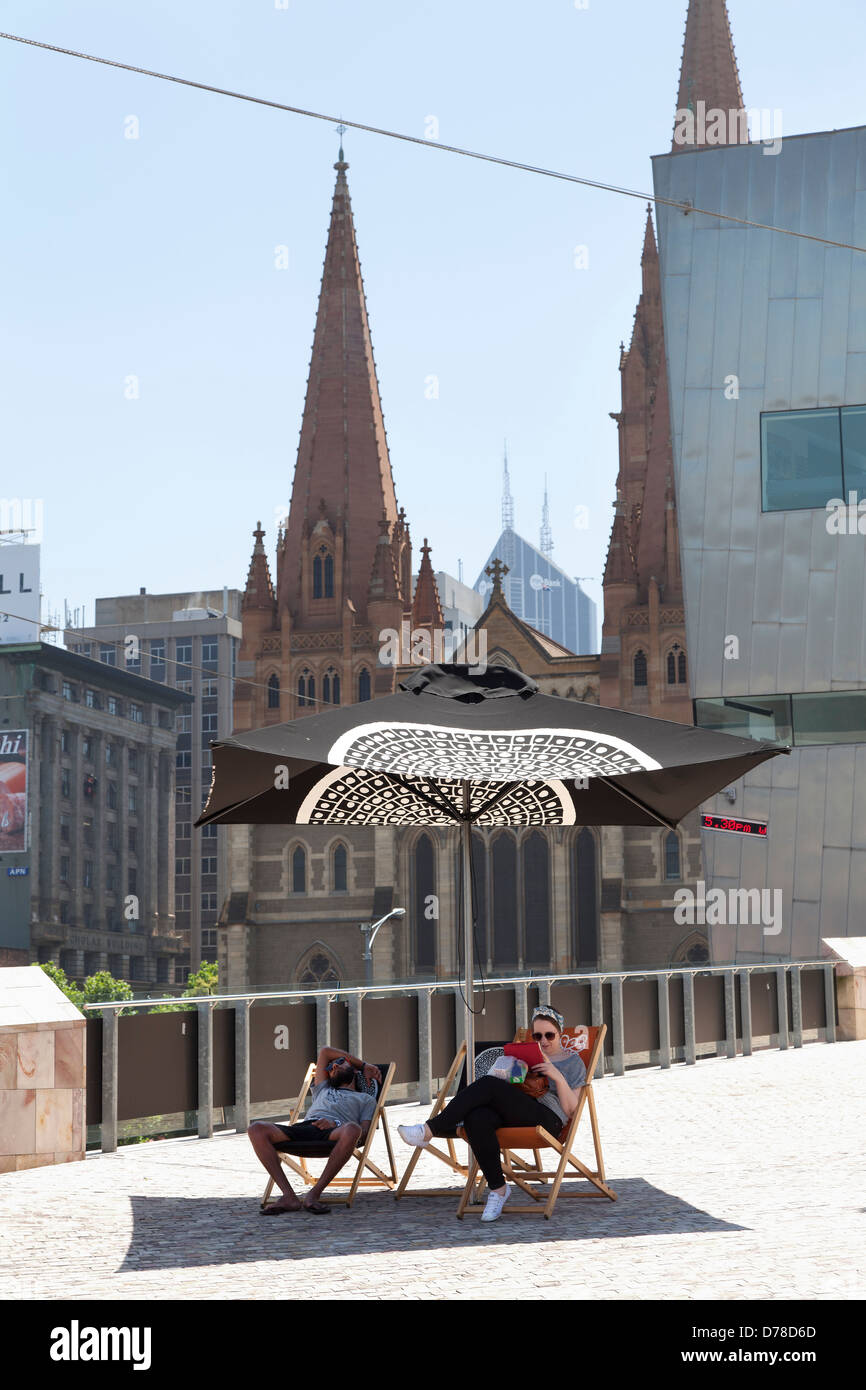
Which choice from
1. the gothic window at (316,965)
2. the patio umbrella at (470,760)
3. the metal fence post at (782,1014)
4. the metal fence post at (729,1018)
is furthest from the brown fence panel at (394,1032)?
the gothic window at (316,965)

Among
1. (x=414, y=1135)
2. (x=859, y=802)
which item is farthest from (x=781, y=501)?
(x=414, y=1135)

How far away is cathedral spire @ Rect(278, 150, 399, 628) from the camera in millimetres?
70562

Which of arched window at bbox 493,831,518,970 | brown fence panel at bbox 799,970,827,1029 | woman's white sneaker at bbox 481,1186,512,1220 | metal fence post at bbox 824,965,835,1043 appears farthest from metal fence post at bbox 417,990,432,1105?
arched window at bbox 493,831,518,970

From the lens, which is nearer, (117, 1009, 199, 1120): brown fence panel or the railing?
(117, 1009, 199, 1120): brown fence panel

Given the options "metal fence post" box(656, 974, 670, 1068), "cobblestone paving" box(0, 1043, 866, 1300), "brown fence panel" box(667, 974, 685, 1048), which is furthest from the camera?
"brown fence panel" box(667, 974, 685, 1048)

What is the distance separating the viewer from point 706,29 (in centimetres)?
7325

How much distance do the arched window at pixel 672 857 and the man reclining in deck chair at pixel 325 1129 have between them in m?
54.9

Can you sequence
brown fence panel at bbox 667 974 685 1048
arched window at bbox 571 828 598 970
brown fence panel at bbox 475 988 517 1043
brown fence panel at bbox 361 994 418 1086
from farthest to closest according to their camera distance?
1. arched window at bbox 571 828 598 970
2. brown fence panel at bbox 667 974 685 1048
3. brown fence panel at bbox 475 988 517 1043
4. brown fence panel at bbox 361 994 418 1086

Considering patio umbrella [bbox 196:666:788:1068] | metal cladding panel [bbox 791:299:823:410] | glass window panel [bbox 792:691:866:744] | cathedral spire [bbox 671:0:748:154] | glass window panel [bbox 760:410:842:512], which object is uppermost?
cathedral spire [bbox 671:0:748:154]

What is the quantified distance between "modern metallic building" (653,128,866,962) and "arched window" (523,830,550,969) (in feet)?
117

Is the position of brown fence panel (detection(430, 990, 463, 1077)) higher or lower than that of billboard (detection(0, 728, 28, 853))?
lower

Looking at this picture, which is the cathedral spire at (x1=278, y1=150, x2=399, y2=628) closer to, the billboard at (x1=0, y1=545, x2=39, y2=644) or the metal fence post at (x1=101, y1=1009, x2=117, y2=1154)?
the billboard at (x1=0, y1=545, x2=39, y2=644)

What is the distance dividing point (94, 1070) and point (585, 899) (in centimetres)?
5416

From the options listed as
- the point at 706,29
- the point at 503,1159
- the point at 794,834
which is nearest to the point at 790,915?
the point at 794,834
